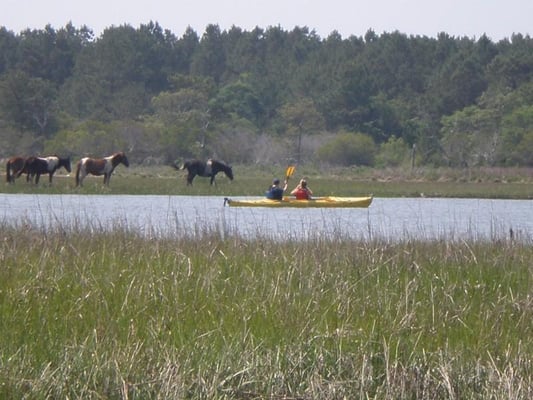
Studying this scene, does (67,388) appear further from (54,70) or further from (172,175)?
(54,70)

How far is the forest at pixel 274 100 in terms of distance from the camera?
5644 centimetres

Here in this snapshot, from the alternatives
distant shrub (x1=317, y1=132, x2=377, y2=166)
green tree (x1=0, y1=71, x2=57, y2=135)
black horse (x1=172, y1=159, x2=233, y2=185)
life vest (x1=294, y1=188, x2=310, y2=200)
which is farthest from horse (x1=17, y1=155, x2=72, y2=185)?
distant shrub (x1=317, y1=132, x2=377, y2=166)

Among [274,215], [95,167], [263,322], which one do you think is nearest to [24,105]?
[95,167]

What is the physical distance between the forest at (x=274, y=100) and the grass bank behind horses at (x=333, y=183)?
5828 mm

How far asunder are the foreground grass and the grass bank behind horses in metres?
21.2

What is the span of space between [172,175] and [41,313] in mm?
36534

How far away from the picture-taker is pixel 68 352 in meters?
8.58

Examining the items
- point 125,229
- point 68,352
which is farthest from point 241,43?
point 68,352

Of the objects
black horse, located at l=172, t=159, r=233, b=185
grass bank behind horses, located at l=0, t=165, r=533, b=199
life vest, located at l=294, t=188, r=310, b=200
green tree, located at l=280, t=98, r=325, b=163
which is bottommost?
grass bank behind horses, located at l=0, t=165, r=533, b=199

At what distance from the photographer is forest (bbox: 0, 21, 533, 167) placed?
185ft

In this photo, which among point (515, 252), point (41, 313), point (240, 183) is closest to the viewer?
point (41, 313)

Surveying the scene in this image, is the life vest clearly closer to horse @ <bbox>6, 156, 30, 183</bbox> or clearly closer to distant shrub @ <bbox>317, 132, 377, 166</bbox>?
horse @ <bbox>6, 156, 30, 183</bbox>

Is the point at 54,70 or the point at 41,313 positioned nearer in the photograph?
the point at 41,313

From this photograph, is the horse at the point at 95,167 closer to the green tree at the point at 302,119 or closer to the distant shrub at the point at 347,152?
the distant shrub at the point at 347,152
